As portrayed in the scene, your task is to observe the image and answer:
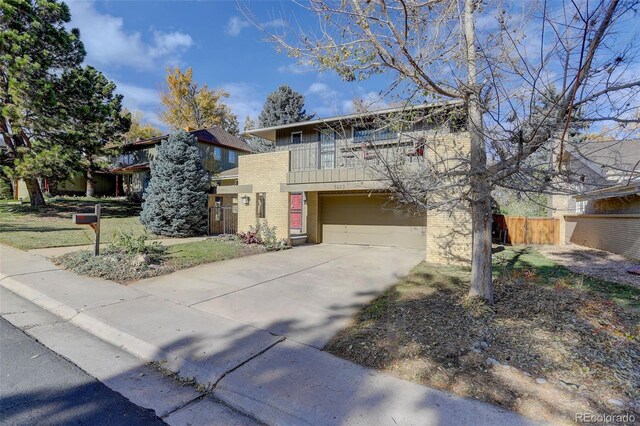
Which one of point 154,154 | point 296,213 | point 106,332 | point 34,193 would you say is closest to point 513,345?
point 106,332

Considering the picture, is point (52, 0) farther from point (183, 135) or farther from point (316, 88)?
point (316, 88)

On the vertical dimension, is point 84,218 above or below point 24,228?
above

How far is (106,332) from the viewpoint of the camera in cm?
412

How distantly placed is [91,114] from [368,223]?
15.9 meters

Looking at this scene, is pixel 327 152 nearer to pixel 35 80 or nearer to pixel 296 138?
pixel 296 138

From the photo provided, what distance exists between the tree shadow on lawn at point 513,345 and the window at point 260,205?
768cm

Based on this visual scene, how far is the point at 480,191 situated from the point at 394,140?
1782mm

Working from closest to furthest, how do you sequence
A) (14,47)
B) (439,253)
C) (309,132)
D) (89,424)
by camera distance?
(89,424) → (439,253) → (14,47) → (309,132)

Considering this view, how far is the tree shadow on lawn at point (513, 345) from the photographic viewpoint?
9.07 ft

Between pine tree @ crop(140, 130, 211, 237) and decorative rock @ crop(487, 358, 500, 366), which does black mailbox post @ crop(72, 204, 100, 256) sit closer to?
pine tree @ crop(140, 130, 211, 237)

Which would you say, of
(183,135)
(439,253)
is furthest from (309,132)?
(439,253)

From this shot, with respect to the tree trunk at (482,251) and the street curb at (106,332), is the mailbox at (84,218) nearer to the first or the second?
the street curb at (106,332)

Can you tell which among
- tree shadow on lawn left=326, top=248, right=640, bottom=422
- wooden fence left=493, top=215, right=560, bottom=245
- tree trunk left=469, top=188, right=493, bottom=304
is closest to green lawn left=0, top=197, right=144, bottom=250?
tree shadow on lawn left=326, top=248, right=640, bottom=422

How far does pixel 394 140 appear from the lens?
5.68 m
